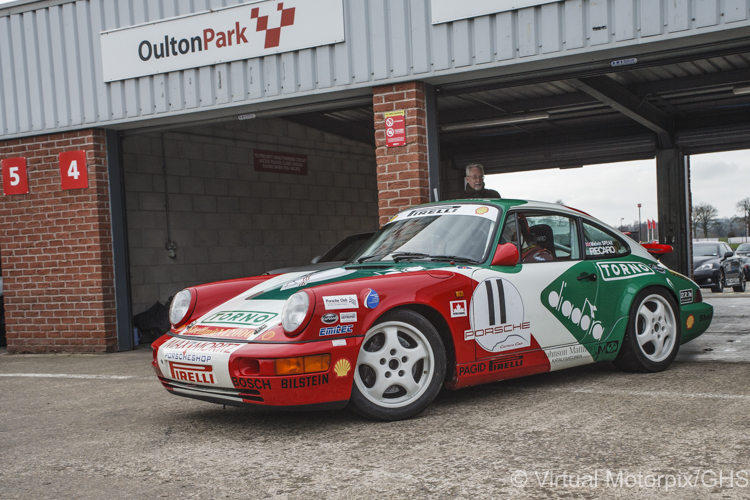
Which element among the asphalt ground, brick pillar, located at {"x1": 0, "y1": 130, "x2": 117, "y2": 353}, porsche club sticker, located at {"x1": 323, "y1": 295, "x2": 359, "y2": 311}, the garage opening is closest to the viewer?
the asphalt ground

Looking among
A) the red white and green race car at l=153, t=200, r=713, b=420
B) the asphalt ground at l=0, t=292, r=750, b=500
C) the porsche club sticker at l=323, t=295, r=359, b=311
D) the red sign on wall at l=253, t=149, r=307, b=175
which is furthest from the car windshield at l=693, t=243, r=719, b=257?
the porsche club sticker at l=323, t=295, r=359, b=311

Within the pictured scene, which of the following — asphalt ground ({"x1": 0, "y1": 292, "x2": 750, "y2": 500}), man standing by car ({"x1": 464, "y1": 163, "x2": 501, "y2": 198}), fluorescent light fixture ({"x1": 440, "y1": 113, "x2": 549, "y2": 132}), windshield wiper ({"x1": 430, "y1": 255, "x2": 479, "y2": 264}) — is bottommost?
asphalt ground ({"x1": 0, "y1": 292, "x2": 750, "y2": 500})

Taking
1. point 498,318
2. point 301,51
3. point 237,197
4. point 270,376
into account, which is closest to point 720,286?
point 237,197

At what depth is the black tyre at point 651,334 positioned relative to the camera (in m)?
5.32

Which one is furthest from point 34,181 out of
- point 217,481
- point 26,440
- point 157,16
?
point 217,481

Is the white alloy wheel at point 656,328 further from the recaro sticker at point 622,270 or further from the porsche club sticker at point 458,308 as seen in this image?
the porsche club sticker at point 458,308

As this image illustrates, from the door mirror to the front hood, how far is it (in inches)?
8.4

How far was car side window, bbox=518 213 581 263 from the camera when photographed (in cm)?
497

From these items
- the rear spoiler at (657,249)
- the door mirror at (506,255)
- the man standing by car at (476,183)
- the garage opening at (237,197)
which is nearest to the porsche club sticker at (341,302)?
the door mirror at (506,255)

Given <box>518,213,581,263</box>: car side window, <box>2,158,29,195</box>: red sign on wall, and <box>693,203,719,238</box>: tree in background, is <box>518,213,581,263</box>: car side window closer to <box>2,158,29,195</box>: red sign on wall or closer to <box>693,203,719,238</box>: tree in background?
<box>2,158,29,195</box>: red sign on wall

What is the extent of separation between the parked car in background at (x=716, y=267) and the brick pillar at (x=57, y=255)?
13166mm

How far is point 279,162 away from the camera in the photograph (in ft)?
42.6

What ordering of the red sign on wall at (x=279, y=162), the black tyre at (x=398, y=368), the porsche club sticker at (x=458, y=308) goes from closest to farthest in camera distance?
the black tyre at (x=398, y=368) → the porsche club sticker at (x=458, y=308) → the red sign on wall at (x=279, y=162)

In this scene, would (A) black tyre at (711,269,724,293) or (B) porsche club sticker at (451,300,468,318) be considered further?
(A) black tyre at (711,269,724,293)
